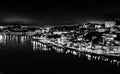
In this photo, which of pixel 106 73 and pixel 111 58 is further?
pixel 111 58

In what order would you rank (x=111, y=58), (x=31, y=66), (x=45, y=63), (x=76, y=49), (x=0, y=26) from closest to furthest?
(x=31, y=66) → (x=45, y=63) → (x=111, y=58) → (x=76, y=49) → (x=0, y=26)

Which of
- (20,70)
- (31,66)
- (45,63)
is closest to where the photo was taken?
(20,70)

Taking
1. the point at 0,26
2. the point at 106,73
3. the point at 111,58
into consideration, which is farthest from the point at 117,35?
the point at 0,26

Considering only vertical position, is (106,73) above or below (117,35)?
below

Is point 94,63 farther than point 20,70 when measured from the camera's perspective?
Yes

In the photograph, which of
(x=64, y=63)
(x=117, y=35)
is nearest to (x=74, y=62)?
(x=64, y=63)

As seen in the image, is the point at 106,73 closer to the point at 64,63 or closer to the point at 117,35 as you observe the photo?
the point at 64,63

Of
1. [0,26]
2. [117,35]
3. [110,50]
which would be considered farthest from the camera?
[0,26]

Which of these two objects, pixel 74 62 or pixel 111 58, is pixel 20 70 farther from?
pixel 111 58

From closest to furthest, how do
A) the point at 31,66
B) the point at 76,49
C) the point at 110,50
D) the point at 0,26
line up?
the point at 31,66, the point at 110,50, the point at 76,49, the point at 0,26
